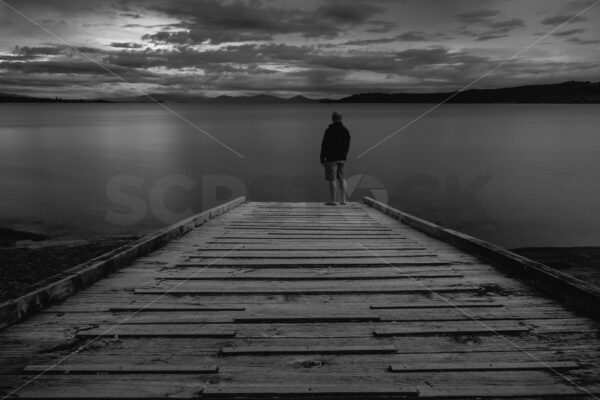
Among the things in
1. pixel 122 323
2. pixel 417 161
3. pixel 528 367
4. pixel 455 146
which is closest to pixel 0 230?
pixel 122 323

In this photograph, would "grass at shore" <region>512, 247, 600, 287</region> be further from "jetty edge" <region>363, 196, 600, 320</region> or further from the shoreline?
"jetty edge" <region>363, 196, 600, 320</region>

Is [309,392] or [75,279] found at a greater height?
[75,279]

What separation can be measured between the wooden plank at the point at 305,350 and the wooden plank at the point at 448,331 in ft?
0.71

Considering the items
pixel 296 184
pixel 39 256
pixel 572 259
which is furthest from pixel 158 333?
pixel 296 184

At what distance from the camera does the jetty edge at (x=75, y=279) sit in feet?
10.5

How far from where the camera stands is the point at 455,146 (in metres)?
46.4

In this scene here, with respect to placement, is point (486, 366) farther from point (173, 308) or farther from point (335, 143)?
point (335, 143)

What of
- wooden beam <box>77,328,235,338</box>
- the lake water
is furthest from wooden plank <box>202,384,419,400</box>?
the lake water

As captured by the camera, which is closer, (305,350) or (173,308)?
(305,350)

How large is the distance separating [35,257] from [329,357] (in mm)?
10653

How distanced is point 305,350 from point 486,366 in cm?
109

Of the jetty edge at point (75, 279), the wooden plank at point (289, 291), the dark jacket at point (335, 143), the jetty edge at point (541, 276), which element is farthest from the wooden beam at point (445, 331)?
the dark jacket at point (335, 143)

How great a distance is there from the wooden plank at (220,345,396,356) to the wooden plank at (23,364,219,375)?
22 centimetres

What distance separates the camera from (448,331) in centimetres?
312
